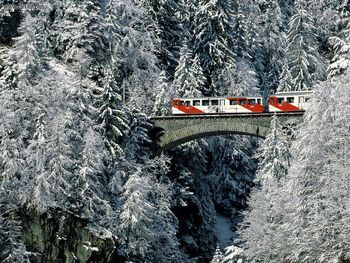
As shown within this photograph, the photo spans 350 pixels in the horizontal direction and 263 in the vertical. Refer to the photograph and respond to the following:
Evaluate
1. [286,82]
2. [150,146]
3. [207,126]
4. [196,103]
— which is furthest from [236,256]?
[286,82]

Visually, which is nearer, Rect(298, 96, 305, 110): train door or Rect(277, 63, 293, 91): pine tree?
Rect(298, 96, 305, 110): train door

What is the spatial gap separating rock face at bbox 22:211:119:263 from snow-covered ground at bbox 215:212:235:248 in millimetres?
19546

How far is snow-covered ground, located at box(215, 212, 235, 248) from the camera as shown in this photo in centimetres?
6419

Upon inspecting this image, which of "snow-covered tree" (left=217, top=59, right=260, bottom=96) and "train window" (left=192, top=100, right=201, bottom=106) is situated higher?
"snow-covered tree" (left=217, top=59, right=260, bottom=96)

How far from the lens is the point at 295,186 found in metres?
43.2

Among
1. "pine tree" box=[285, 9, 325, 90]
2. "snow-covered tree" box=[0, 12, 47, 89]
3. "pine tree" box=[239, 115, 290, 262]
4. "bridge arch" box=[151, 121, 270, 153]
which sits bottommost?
"pine tree" box=[239, 115, 290, 262]

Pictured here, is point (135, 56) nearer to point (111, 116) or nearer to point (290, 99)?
point (111, 116)

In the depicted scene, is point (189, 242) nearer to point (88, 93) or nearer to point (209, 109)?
point (209, 109)

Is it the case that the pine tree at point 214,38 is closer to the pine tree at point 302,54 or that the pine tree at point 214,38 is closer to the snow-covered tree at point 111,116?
the pine tree at point 302,54

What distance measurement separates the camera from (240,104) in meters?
59.4

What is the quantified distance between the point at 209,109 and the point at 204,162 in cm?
732

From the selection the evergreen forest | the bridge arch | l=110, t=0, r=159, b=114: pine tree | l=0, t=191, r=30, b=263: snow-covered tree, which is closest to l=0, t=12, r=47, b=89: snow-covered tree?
the evergreen forest

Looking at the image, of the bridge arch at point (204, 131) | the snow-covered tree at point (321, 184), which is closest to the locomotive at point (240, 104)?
the bridge arch at point (204, 131)

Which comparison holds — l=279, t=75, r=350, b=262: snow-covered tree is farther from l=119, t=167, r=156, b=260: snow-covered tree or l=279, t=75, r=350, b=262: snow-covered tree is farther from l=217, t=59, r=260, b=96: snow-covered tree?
l=217, t=59, r=260, b=96: snow-covered tree
